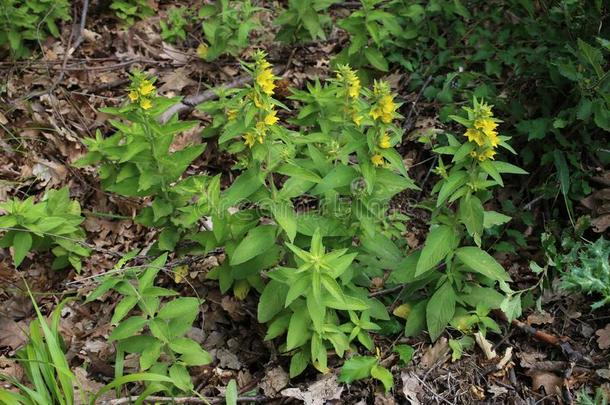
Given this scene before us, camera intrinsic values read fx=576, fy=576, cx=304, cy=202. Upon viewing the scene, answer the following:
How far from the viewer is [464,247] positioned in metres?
2.96

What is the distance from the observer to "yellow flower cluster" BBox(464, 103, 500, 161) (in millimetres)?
2561

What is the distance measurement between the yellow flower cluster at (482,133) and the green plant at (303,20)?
2336 millimetres

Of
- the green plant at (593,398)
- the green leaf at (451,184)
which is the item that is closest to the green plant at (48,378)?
the green leaf at (451,184)

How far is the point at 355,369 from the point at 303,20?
286cm

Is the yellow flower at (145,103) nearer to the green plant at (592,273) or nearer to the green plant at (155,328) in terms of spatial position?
the green plant at (155,328)

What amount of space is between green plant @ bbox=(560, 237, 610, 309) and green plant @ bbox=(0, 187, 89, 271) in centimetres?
280

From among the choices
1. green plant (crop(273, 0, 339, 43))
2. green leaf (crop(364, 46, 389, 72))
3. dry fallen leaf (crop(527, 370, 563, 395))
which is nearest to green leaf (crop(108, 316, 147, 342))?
dry fallen leaf (crop(527, 370, 563, 395))

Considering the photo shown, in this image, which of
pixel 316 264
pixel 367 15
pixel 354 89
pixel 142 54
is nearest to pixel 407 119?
pixel 367 15

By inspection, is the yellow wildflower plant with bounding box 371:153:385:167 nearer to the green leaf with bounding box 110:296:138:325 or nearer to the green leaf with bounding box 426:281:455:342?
the green leaf with bounding box 426:281:455:342

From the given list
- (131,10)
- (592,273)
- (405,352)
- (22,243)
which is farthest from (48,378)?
(131,10)

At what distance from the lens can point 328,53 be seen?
5.15 meters

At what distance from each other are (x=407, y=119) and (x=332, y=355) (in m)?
2.01

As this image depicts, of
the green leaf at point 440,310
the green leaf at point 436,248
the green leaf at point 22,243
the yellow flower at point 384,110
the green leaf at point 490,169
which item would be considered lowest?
the green leaf at point 440,310

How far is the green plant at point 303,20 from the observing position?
4559 mm
